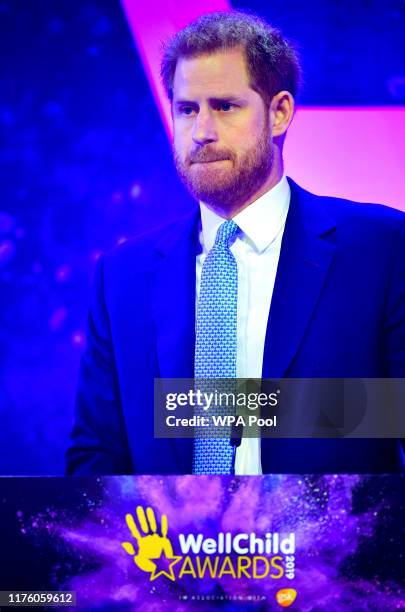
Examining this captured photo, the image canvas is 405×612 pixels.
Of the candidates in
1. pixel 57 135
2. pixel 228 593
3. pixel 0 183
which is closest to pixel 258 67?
pixel 57 135

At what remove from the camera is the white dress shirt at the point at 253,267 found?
2.14 meters

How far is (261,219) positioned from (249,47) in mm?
408

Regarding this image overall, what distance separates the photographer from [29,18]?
93.4 inches

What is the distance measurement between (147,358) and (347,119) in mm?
760

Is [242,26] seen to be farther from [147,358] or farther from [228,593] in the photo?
[228,593]

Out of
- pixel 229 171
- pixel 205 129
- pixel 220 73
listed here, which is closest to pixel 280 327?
pixel 229 171

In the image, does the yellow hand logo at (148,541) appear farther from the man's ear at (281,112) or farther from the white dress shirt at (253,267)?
the man's ear at (281,112)

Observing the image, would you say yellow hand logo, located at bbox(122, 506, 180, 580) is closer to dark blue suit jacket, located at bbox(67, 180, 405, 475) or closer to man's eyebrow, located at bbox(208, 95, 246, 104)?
dark blue suit jacket, located at bbox(67, 180, 405, 475)

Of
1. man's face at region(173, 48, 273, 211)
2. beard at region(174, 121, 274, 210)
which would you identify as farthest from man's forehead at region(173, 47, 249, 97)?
beard at region(174, 121, 274, 210)

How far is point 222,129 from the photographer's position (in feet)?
7.14

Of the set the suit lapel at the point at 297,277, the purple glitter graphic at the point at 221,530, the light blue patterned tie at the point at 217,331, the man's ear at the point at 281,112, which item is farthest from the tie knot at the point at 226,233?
A: the purple glitter graphic at the point at 221,530

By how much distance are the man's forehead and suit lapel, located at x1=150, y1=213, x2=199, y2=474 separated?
0.31 m

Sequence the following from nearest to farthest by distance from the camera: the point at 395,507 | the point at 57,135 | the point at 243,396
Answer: the point at 395,507, the point at 243,396, the point at 57,135

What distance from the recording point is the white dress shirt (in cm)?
214
